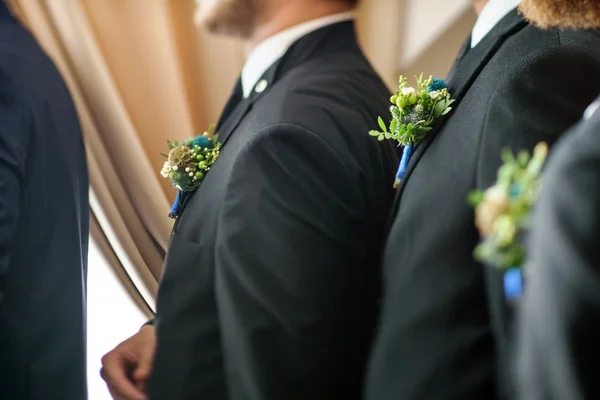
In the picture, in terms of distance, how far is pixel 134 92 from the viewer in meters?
0.87

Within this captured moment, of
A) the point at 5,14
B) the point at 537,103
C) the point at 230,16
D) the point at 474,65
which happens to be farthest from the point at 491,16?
the point at 5,14

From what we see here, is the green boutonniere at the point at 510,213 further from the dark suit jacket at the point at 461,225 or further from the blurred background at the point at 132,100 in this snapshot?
the blurred background at the point at 132,100

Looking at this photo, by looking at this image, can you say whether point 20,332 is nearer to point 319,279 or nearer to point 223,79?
point 319,279

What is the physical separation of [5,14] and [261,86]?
1.35 feet

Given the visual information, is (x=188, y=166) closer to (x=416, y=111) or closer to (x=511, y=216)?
(x=416, y=111)

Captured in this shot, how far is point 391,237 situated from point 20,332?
485 mm

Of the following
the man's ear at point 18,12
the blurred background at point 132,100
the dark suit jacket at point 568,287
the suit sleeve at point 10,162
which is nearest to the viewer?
the dark suit jacket at point 568,287

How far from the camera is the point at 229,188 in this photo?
0.46 meters

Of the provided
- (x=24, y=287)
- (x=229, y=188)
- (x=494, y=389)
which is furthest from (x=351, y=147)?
(x=24, y=287)

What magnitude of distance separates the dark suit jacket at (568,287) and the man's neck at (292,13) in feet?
1.82

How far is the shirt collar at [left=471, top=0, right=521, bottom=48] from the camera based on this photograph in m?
0.46

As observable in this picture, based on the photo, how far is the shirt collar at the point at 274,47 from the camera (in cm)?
67

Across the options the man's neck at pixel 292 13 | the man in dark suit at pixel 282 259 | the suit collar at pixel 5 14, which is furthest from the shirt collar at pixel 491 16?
the suit collar at pixel 5 14

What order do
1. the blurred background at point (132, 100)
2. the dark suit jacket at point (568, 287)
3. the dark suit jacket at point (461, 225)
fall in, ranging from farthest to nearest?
the blurred background at point (132, 100), the dark suit jacket at point (461, 225), the dark suit jacket at point (568, 287)
